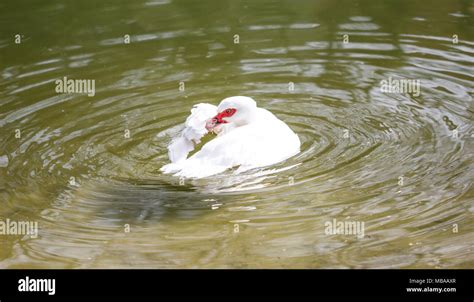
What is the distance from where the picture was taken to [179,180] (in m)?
7.75

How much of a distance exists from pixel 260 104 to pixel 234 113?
139cm

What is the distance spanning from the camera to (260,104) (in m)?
9.75

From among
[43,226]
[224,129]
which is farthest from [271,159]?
[43,226]

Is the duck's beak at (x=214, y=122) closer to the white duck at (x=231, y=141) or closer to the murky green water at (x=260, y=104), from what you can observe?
the white duck at (x=231, y=141)

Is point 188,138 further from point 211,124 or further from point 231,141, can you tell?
point 231,141

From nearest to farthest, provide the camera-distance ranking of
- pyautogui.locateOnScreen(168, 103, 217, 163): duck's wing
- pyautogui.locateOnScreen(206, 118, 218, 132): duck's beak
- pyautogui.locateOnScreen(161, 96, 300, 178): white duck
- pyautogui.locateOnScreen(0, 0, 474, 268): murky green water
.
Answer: pyautogui.locateOnScreen(0, 0, 474, 268): murky green water → pyautogui.locateOnScreen(161, 96, 300, 178): white duck → pyautogui.locateOnScreen(168, 103, 217, 163): duck's wing → pyautogui.locateOnScreen(206, 118, 218, 132): duck's beak

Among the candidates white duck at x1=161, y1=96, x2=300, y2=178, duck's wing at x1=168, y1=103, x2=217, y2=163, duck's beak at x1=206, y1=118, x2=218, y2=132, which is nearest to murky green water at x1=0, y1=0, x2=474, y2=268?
white duck at x1=161, y1=96, x2=300, y2=178

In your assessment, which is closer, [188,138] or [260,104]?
[188,138]

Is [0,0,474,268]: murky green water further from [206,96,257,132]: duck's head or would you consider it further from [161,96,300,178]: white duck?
[206,96,257,132]: duck's head

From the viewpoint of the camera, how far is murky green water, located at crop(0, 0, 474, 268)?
21.7 feet

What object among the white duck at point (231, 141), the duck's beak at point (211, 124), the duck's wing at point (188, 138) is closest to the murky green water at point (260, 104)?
the white duck at point (231, 141)

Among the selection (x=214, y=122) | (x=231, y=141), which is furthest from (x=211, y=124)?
(x=231, y=141)

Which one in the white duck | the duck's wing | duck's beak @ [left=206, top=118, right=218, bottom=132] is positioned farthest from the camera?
duck's beak @ [left=206, top=118, right=218, bottom=132]

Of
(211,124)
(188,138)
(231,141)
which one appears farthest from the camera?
(211,124)
